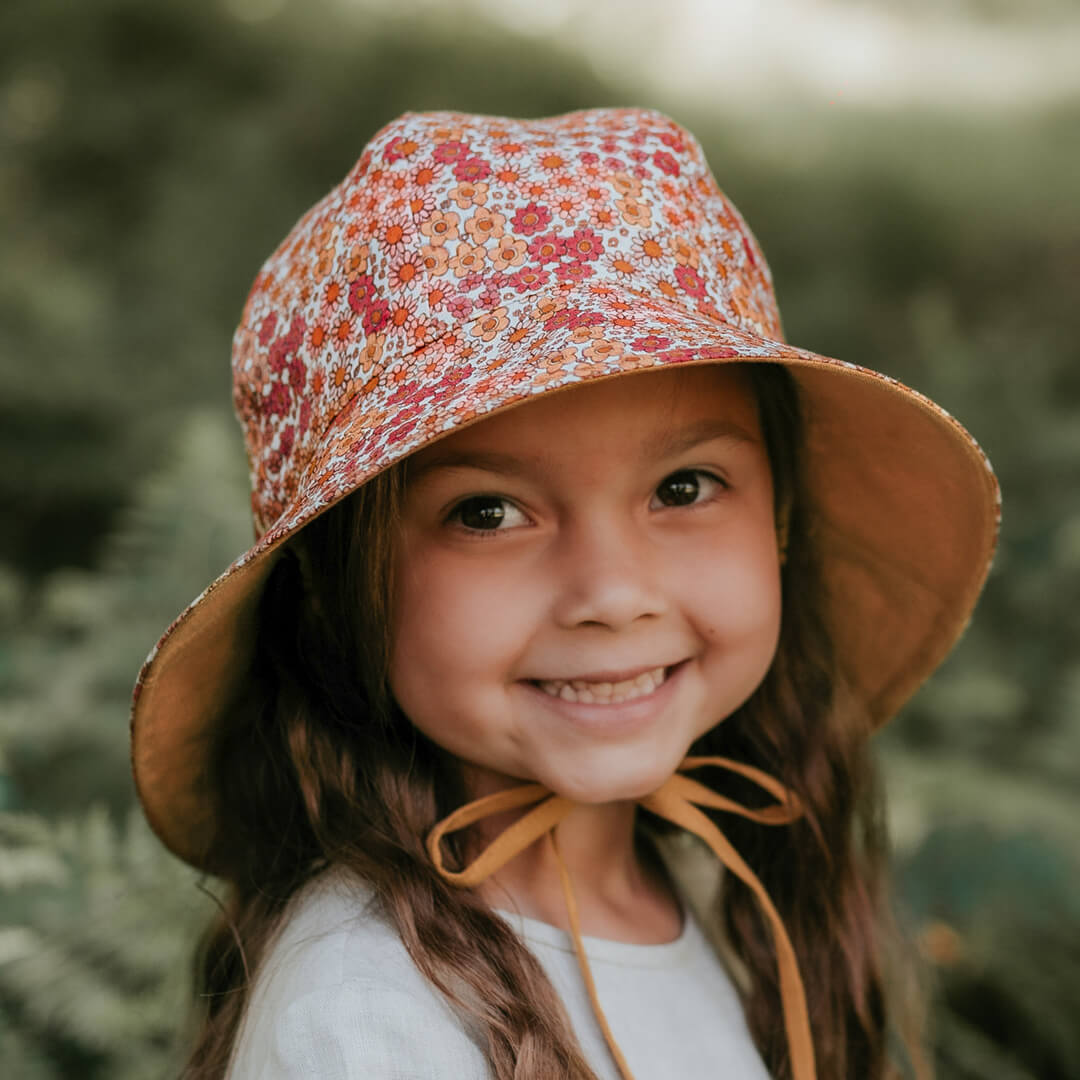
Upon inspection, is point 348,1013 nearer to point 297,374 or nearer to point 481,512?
point 481,512

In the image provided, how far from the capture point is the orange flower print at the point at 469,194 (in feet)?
4.33

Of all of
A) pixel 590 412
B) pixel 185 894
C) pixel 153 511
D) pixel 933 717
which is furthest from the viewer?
pixel 933 717

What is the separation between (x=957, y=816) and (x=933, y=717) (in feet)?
1.82

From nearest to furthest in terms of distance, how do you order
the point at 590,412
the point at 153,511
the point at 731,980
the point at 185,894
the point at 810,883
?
the point at 590,412 → the point at 731,980 → the point at 810,883 → the point at 185,894 → the point at 153,511

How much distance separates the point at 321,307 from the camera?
1366 millimetres

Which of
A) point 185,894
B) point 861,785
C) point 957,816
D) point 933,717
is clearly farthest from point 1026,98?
point 185,894

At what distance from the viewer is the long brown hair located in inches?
51.6

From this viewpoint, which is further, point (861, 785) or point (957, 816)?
point (957, 816)

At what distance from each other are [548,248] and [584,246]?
4cm

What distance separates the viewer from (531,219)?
1.31m

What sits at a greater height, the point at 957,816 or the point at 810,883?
the point at 810,883

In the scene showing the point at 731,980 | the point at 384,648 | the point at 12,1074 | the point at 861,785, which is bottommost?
the point at 12,1074

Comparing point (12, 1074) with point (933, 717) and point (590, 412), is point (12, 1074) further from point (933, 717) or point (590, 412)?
point (933, 717)

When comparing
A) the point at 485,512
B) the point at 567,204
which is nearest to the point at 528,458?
the point at 485,512
